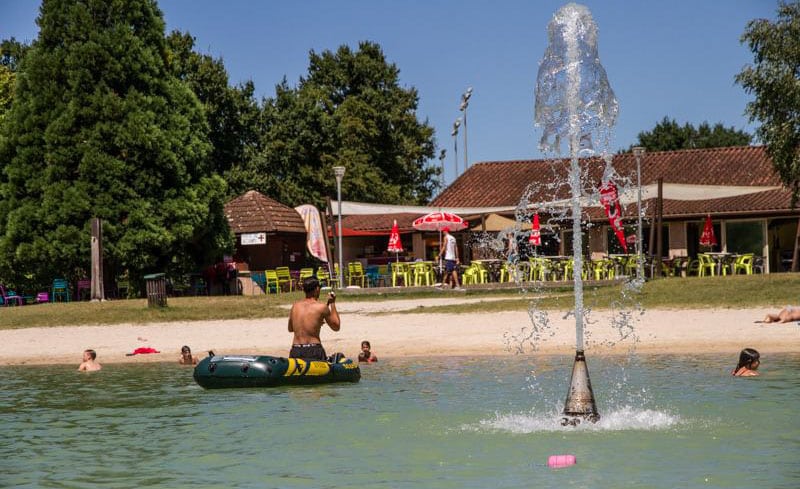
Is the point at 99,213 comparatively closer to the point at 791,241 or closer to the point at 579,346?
the point at 791,241

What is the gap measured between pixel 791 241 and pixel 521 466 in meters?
36.9

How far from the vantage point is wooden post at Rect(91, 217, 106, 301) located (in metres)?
36.8

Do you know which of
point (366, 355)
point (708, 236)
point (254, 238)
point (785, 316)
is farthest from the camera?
point (254, 238)

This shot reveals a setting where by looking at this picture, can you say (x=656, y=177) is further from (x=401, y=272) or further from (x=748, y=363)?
(x=748, y=363)

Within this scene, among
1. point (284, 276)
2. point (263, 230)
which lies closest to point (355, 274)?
point (284, 276)

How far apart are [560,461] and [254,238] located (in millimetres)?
36582

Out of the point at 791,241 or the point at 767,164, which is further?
the point at 767,164

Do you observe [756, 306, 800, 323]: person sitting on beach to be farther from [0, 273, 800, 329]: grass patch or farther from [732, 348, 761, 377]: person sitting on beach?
[732, 348, 761, 377]: person sitting on beach

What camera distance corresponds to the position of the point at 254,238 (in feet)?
156

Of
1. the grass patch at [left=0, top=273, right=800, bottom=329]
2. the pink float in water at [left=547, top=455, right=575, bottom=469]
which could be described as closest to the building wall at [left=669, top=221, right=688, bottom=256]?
the grass patch at [left=0, top=273, right=800, bottom=329]

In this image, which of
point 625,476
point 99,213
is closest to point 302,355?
point 625,476

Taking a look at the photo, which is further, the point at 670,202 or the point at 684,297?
the point at 670,202

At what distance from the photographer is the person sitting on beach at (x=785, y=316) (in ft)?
76.5

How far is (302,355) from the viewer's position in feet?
60.5
